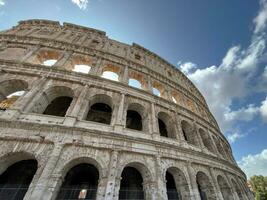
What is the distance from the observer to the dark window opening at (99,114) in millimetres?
10427

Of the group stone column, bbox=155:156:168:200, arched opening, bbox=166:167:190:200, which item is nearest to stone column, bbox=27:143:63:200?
stone column, bbox=155:156:168:200

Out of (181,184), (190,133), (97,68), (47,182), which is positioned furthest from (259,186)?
(47,182)

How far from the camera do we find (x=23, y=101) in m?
6.95

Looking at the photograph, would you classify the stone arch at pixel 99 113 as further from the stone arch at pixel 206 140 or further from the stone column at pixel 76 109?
the stone arch at pixel 206 140

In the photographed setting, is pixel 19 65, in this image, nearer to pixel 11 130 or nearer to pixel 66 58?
pixel 66 58

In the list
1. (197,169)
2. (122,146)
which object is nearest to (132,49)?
(122,146)

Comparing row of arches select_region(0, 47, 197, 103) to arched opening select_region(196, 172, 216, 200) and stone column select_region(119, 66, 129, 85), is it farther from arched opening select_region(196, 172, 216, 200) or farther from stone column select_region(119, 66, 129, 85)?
arched opening select_region(196, 172, 216, 200)

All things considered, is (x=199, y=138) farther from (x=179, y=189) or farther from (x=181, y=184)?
(x=179, y=189)

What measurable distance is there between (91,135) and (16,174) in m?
4.51

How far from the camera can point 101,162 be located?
19.7 ft

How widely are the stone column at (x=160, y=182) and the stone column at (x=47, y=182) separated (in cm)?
426

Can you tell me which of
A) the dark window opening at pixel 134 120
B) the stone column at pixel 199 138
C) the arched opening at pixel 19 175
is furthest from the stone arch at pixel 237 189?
the arched opening at pixel 19 175

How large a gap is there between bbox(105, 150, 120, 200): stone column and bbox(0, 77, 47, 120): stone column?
485cm

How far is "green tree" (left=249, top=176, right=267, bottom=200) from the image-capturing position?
26042mm
